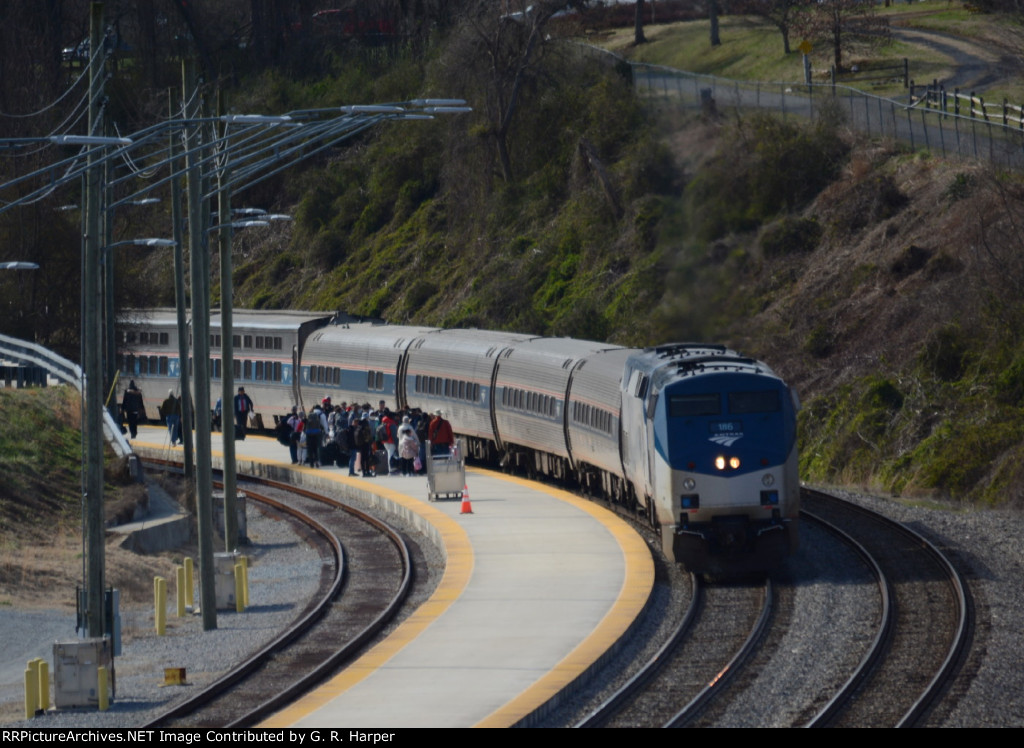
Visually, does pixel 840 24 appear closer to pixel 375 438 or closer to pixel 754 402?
pixel 375 438

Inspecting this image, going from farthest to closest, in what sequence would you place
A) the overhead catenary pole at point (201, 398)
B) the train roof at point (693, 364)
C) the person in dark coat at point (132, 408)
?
1. the person in dark coat at point (132, 408)
2. the train roof at point (693, 364)
3. the overhead catenary pole at point (201, 398)

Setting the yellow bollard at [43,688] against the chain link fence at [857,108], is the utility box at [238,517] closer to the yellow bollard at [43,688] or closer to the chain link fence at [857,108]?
the yellow bollard at [43,688]

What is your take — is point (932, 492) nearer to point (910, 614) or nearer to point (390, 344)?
point (910, 614)

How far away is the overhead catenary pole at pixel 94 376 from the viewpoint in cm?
1716

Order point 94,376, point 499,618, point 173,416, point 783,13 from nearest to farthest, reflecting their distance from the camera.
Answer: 1. point 94,376
2. point 499,618
3. point 173,416
4. point 783,13

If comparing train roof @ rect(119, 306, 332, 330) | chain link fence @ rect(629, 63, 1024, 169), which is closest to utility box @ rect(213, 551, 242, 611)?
train roof @ rect(119, 306, 332, 330)

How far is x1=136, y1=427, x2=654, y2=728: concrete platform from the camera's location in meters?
14.8

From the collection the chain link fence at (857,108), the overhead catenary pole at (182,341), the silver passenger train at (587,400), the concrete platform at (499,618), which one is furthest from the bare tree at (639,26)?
the concrete platform at (499,618)

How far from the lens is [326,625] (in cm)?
2084

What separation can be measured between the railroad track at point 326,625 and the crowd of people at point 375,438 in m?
2.12

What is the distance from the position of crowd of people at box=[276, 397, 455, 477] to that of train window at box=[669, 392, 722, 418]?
11.8 meters

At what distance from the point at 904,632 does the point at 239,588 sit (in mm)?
9768

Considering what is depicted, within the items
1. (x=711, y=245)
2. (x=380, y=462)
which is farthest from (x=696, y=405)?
(x=711, y=245)

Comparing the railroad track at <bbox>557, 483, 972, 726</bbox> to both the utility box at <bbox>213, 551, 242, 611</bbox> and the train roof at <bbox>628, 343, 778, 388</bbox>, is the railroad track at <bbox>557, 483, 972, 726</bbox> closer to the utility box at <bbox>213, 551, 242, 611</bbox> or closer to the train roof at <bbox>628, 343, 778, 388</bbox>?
the train roof at <bbox>628, 343, 778, 388</bbox>
